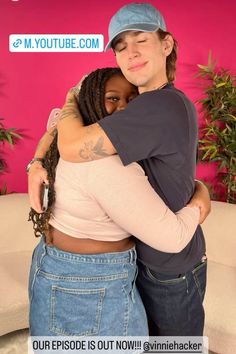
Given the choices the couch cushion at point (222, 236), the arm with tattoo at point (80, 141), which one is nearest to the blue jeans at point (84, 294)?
the arm with tattoo at point (80, 141)

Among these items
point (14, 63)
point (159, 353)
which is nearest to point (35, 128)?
point (14, 63)

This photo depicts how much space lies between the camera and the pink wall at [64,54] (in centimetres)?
416

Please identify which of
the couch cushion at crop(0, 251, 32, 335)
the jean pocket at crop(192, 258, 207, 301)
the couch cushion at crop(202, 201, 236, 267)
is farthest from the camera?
the couch cushion at crop(202, 201, 236, 267)

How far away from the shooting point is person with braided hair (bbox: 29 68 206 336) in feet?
3.58

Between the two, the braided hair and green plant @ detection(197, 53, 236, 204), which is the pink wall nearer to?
green plant @ detection(197, 53, 236, 204)

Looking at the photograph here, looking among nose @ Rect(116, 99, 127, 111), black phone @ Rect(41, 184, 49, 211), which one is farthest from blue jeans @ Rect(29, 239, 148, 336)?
nose @ Rect(116, 99, 127, 111)

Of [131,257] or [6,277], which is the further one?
[6,277]

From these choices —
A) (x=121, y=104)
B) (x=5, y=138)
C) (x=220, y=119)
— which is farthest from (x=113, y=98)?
(x=5, y=138)

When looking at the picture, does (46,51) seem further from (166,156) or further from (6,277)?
(166,156)

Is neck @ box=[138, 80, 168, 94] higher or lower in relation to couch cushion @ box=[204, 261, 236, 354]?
higher

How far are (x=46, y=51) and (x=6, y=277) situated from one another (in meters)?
2.34

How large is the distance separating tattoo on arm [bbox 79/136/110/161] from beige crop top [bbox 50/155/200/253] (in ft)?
0.04

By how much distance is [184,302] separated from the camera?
139cm

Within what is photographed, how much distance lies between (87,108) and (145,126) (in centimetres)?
24
